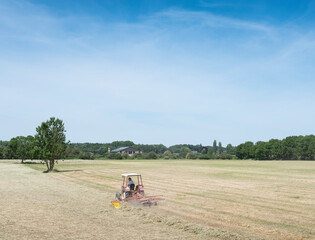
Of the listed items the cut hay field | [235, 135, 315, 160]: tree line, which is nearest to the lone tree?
the cut hay field

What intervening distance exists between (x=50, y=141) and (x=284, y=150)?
133 meters

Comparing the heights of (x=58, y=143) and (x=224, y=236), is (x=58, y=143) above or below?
above

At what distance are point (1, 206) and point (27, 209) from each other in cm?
255

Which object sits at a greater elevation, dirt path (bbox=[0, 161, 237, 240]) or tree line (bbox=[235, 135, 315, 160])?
tree line (bbox=[235, 135, 315, 160])

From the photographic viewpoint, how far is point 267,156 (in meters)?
164

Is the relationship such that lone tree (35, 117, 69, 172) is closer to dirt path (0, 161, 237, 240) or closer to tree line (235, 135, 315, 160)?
dirt path (0, 161, 237, 240)

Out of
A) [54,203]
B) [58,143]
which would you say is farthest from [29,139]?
[54,203]

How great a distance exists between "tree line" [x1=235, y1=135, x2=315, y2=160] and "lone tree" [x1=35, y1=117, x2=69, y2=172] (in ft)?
414

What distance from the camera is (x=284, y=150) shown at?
159 m

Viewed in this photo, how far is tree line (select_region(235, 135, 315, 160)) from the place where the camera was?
6122 inches

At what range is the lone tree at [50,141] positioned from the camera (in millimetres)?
58125

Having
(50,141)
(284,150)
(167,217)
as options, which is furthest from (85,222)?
→ (284,150)

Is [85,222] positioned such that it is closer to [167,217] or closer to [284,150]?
[167,217]

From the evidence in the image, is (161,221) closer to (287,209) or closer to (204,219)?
(204,219)
